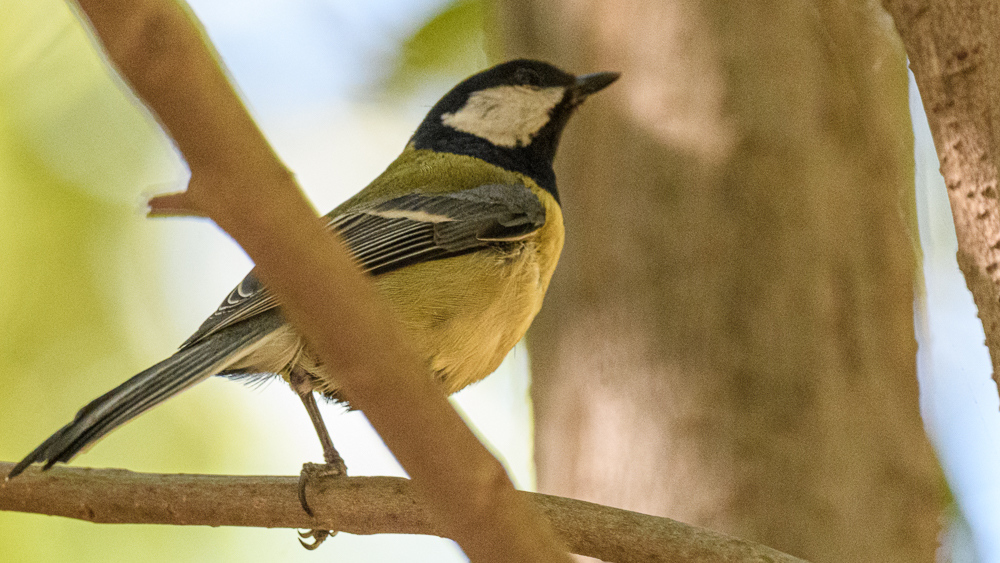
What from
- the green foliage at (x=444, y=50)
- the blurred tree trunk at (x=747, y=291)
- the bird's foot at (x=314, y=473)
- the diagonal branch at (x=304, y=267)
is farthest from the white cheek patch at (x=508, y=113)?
the diagonal branch at (x=304, y=267)

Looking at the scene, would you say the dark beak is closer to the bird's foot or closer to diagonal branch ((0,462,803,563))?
the bird's foot

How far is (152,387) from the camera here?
1930mm

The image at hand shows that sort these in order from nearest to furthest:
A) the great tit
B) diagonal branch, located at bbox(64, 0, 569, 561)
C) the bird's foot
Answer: diagonal branch, located at bbox(64, 0, 569, 561) < the bird's foot < the great tit

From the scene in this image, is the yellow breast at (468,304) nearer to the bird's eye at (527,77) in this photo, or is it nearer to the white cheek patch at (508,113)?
the white cheek patch at (508,113)

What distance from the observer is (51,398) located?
12.3 ft

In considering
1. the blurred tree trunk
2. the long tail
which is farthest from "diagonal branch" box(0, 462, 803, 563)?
the blurred tree trunk

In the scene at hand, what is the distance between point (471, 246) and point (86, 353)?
2.29 m

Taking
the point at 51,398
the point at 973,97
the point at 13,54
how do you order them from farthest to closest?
1. the point at 51,398
2. the point at 13,54
3. the point at 973,97

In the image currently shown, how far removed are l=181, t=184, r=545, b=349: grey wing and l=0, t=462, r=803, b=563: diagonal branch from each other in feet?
1.47

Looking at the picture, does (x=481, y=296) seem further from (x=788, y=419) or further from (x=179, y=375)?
(x=788, y=419)

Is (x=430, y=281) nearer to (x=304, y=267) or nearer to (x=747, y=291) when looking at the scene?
(x=747, y=291)

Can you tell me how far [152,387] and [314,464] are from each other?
40 centimetres

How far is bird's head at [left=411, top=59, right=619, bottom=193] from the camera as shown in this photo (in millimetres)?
3340

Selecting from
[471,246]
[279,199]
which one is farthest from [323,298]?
[471,246]
